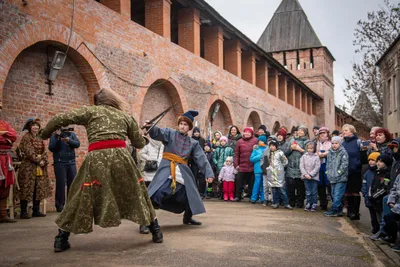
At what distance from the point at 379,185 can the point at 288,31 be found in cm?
3700

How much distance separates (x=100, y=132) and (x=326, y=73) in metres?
38.3

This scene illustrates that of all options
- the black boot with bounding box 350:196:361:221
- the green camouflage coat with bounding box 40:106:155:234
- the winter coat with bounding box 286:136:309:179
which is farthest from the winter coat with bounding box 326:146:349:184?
the green camouflage coat with bounding box 40:106:155:234

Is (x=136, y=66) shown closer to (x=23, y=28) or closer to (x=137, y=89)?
(x=137, y=89)

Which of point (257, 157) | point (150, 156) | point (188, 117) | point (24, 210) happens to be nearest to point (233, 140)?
point (257, 157)

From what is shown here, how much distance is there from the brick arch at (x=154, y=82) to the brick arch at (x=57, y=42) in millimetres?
1528

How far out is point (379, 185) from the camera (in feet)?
20.9

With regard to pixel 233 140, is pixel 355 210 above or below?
below

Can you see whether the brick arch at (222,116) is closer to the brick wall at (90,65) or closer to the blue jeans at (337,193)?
the brick wall at (90,65)

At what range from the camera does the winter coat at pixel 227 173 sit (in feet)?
38.4

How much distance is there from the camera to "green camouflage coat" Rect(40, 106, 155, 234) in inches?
184

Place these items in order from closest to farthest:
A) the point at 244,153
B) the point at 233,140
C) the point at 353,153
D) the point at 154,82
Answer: the point at 353,153 < the point at 244,153 < the point at 233,140 < the point at 154,82

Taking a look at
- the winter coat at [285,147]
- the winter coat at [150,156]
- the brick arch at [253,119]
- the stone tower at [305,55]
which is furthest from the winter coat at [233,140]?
the stone tower at [305,55]

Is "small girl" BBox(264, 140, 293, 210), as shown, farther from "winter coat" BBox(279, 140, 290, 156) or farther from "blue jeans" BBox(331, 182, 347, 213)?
"blue jeans" BBox(331, 182, 347, 213)

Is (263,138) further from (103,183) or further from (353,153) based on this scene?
(103,183)
